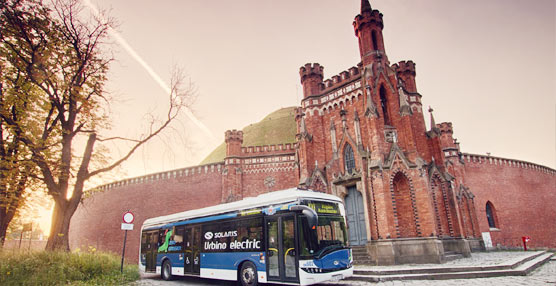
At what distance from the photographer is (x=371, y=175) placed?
1638 cm

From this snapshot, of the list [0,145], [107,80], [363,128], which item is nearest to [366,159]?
[363,128]

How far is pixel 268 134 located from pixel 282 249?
38932 mm

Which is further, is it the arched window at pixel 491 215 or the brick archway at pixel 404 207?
the arched window at pixel 491 215

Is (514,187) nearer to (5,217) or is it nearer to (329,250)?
(329,250)

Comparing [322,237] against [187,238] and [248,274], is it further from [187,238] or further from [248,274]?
[187,238]

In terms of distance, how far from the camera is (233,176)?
2491 centimetres

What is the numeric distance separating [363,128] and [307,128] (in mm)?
3906

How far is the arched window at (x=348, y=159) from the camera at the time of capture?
718 inches

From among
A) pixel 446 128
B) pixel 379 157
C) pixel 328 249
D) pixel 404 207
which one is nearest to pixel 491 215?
pixel 446 128

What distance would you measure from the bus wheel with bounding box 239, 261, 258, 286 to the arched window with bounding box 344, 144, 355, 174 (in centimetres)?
935

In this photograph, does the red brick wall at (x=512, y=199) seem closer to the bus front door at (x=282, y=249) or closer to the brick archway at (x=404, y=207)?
the brick archway at (x=404, y=207)

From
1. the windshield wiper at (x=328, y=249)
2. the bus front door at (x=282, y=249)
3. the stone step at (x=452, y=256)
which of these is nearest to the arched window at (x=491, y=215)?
the stone step at (x=452, y=256)

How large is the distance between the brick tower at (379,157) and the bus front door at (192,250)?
7920mm

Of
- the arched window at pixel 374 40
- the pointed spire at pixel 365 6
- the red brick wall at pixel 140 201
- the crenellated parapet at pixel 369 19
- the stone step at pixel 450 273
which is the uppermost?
the pointed spire at pixel 365 6
